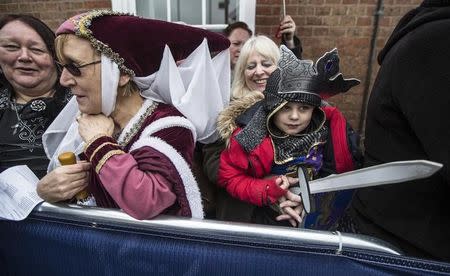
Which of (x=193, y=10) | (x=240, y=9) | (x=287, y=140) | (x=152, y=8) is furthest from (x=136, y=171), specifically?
(x=152, y=8)

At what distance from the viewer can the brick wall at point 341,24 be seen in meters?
3.23

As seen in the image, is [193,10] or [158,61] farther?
[193,10]

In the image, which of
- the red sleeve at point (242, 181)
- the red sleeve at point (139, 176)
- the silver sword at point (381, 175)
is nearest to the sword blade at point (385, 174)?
the silver sword at point (381, 175)

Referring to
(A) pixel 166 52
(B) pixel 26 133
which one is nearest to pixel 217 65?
(A) pixel 166 52

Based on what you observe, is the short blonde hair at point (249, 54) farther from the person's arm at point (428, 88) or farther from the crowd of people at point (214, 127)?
the person's arm at point (428, 88)

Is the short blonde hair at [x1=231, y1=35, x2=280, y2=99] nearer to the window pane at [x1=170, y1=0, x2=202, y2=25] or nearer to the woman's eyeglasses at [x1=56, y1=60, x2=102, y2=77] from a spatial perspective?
the woman's eyeglasses at [x1=56, y1=60, x2=102, y2=77]

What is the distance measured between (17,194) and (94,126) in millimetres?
381

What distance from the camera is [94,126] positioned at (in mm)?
1353

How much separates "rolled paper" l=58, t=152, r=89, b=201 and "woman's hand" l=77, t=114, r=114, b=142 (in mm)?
87

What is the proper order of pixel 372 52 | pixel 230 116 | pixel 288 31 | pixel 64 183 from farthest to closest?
pixel 372 52 < pixel 288 31 < pixel 230 116 < pixel 64 183

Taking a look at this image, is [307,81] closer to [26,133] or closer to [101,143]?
[101,143]

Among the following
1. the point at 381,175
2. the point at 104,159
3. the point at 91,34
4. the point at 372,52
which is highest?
the point at 91,34

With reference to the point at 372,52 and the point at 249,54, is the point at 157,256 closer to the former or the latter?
the point at 249,54

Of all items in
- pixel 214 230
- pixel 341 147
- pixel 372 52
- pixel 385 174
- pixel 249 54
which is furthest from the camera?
pixel 372 52
